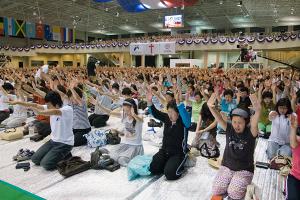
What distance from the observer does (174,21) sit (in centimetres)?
2814

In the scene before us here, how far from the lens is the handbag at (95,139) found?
5.39m

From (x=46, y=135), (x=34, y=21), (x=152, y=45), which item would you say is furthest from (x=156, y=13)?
(x=46, y=135)

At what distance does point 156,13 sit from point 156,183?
29.5m

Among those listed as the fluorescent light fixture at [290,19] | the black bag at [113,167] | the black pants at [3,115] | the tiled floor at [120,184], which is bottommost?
the tiled floor at [120,184]

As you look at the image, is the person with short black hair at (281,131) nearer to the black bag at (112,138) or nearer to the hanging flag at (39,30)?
the black bag at (112,138)

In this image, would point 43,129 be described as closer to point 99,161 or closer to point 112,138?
point 112,138

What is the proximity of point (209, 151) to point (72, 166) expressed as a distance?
223cm

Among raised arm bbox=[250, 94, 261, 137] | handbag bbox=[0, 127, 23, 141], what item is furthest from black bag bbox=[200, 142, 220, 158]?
handbag bbox=[0, 127, 23, 141]

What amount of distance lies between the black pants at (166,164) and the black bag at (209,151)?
99 centimetres

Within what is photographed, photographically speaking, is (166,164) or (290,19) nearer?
(166,164)

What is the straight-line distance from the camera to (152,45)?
19.7 metres

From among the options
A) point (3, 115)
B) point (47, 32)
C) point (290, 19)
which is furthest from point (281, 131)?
point (47, 32)

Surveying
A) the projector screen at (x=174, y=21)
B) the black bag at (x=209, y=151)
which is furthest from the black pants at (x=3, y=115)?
the projector screen at (x=174, y=21)

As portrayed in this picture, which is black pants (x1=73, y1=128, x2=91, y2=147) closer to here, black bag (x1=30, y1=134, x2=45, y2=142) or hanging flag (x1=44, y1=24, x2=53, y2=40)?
black bag (x1=30, y1=134, x2=45, y2=142)
